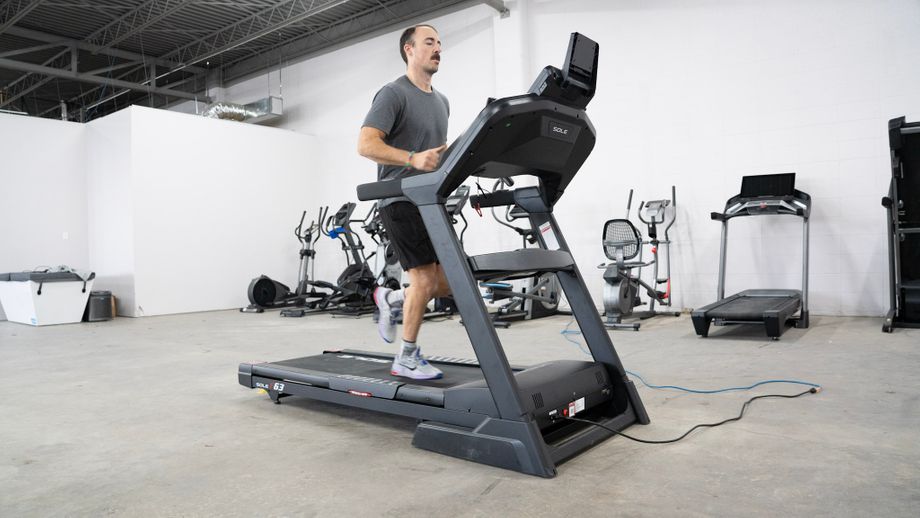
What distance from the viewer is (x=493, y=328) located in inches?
73.5

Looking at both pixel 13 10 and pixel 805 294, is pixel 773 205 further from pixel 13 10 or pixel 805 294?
pixel 13 10

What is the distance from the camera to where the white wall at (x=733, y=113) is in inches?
212

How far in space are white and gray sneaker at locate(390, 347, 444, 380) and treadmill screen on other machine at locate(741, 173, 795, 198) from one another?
155 inches

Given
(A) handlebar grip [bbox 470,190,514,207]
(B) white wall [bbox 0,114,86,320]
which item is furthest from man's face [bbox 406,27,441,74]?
(B) white wall [bbox 0,114,86,320]

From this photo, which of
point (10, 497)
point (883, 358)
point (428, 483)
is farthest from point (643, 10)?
point (10, 497)

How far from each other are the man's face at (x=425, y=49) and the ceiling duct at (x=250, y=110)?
7.99 m

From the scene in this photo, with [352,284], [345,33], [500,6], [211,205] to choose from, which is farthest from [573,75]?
[345,33]

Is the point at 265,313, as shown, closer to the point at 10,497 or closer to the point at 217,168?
the point at 217,168

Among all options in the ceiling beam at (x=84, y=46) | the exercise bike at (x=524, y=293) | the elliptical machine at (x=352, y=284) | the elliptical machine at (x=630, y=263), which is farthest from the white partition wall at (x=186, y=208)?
the elliptical machine at (x=630, y=263)

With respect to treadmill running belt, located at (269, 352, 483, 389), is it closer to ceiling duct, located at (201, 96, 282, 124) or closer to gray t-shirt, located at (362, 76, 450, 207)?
gray t-shirt, located at (362, 76, 450, 207)

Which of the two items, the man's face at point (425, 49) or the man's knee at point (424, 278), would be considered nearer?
the man's knee at point (424, 278)

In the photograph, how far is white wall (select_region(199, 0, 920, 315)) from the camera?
5379 mm

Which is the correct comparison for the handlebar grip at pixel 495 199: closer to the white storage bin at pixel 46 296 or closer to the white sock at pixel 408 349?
the white sock at pixel 408 349

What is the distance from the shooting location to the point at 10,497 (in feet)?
5.76
